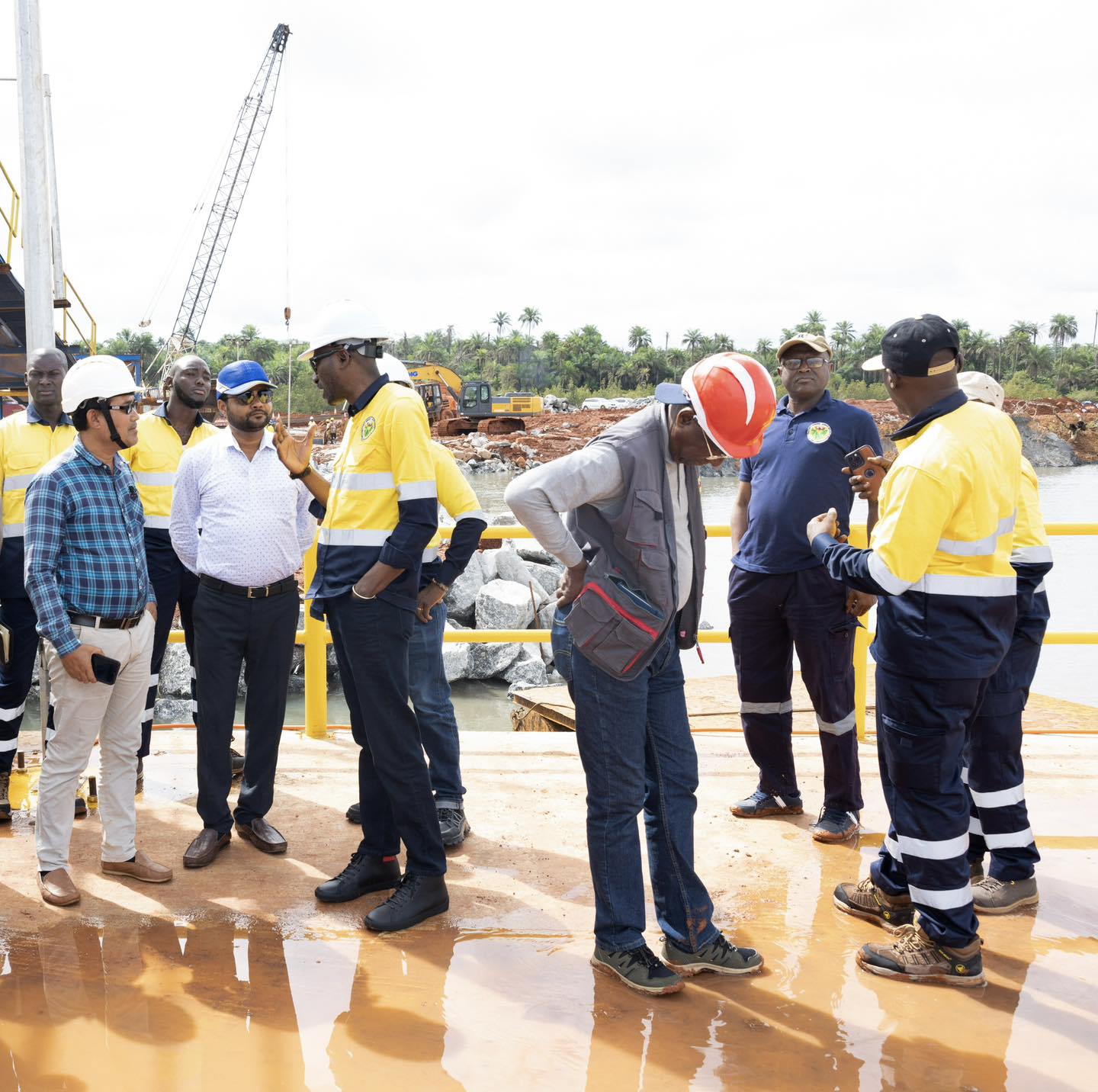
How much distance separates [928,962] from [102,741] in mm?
2932

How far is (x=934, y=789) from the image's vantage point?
3035 millimetres

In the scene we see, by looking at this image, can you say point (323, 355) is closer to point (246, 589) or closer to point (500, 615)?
point (246, 589)

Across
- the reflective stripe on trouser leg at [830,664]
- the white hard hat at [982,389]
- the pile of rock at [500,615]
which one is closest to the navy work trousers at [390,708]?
the reflective stripe on trouser leg at [830,664]

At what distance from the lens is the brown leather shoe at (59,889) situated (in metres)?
3.46

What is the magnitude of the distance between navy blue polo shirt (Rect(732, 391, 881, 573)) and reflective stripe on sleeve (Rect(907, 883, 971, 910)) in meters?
1.42

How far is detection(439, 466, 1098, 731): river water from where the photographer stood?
11.5 metres

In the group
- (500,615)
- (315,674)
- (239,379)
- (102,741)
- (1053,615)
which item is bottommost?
(1053,615)

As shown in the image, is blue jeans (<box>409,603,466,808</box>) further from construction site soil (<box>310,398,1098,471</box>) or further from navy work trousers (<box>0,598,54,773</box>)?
construction site soil (<box>310,398,1098,471</box>)

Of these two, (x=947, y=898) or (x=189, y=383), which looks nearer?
(x=947, y=898)

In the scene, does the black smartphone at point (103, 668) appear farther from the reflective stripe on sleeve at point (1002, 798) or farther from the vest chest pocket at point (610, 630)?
the reflective stripe on sleeve at point (1002, 798)

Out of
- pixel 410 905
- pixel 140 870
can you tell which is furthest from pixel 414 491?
pixel 140 870

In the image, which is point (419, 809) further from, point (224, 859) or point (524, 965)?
point (224, 859)

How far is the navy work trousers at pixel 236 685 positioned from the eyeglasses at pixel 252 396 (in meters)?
0.74

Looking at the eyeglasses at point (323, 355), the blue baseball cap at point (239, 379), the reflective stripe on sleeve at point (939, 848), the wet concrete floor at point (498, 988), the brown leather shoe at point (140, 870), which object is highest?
the eyeglasses at point (323, 355)
